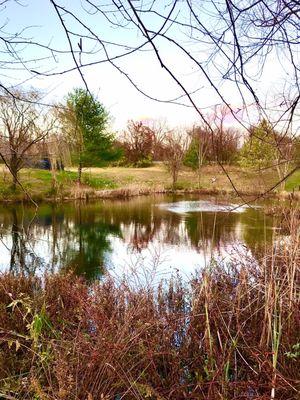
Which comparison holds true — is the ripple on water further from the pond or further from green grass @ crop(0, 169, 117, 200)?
green grass @ crop(0, 169, 117, 200)

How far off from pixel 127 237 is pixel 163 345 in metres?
8.83

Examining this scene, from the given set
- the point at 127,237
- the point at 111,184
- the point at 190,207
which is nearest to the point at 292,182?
the point at 190,207

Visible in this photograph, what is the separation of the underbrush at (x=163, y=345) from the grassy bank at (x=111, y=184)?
39.4 ft

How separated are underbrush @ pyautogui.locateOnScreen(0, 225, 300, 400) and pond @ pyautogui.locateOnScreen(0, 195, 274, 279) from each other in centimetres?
156

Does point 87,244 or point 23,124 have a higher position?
point 23,124

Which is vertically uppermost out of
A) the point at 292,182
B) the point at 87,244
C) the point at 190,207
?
the point at 292,182

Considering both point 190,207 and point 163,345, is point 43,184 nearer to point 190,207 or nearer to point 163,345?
point 190,207

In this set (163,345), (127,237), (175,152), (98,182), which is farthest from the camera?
(175,152)

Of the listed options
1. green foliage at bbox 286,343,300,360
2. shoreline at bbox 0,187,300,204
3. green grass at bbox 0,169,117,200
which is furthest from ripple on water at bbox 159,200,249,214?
green foliage at bbox 286,343,300,360

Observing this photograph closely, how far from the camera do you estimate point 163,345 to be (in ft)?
11.4

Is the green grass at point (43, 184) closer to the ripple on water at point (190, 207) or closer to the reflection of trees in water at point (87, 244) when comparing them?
the reflection of trees in water at point (87, 244)

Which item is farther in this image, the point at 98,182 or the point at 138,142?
the point at 138,142

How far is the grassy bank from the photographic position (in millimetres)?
20812

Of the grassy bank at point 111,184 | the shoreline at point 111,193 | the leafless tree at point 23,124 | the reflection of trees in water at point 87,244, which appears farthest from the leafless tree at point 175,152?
the leafless tree at point 23,124
